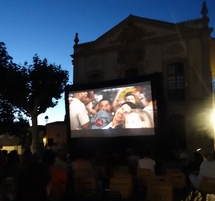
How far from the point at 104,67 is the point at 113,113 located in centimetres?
543

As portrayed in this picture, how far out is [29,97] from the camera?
16484 millimetres

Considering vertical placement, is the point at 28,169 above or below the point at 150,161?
above

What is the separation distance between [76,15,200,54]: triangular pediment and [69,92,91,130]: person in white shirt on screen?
4.77 metres

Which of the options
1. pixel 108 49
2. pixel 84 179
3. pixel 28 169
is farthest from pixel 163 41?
pixel 28 169

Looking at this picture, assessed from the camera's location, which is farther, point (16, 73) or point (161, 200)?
point (16, 73)

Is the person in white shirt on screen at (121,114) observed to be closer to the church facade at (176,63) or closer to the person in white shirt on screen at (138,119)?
the person in white shirt on screen at (138,119)

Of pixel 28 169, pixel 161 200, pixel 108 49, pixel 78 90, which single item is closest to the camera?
pixel 28 169

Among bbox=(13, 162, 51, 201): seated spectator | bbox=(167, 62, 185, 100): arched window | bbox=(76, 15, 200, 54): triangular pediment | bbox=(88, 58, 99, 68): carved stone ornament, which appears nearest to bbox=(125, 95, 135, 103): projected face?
bbox=(167, 62, 185, 100): arched window

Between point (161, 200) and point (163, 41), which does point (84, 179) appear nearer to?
point (161, 200)

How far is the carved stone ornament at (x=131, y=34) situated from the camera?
16.7 meters

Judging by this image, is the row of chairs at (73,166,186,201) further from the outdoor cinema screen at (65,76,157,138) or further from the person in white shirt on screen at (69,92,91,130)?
the person in white shirt on screen at (69,92,91,130)

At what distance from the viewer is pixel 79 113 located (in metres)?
14.4

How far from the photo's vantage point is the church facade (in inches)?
579

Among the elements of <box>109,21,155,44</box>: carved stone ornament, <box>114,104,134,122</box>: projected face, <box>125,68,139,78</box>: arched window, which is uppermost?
<box>109,21,155,44</box>: carved stone ornament
